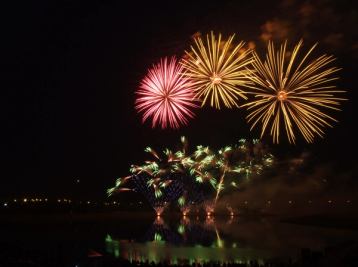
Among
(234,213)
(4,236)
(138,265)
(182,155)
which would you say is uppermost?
(182,155)

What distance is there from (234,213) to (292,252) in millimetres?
41676

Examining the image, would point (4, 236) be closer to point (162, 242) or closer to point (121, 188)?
point (162, 242)

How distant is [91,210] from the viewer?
5366 centimetres

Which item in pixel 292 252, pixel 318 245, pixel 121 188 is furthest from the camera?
pixel 121 188

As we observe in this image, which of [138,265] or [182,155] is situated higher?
[182,155]

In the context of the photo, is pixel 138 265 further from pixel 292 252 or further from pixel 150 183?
pixel 150 183

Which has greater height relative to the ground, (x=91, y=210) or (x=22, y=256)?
(x=91, y=210)

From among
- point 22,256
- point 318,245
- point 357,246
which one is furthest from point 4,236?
point 357,246

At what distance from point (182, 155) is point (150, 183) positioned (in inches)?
312

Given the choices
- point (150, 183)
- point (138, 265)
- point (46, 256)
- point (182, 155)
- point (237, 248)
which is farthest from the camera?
point (150, 183)

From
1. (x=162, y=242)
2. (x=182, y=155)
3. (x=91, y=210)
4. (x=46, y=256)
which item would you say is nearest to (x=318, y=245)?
(x=162, y=242)

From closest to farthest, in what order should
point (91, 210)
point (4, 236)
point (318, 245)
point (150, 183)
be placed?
1. point (318, 245)
2. point (4, 236)
3. point (150, 183)
4. point (91, 210)

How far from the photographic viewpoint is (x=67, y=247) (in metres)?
17.5

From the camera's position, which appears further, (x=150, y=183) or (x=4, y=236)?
(x=150, y=183)
